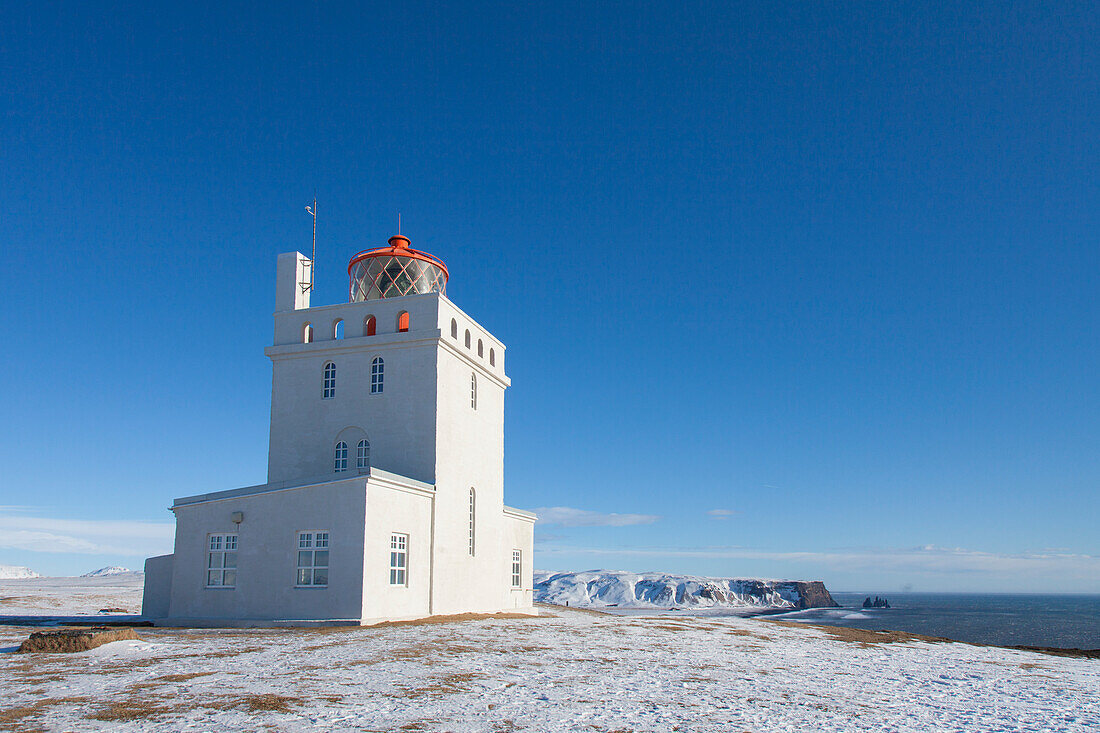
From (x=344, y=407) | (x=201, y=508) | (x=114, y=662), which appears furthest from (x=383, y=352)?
(x=114, y=662)

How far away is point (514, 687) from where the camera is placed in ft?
37.2

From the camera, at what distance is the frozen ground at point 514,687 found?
30.6 ft

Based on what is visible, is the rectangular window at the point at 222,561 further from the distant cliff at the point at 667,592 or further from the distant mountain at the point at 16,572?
the distant mountain at the point at 16,572

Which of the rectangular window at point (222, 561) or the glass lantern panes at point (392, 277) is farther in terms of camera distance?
the glass lantern panes at point (392, 277)

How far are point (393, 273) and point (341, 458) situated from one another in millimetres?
6867

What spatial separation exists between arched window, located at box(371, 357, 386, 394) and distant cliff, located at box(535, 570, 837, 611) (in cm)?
8600

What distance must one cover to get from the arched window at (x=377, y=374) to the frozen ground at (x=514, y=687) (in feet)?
33.0

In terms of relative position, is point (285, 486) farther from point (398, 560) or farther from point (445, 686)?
point (445, 686)

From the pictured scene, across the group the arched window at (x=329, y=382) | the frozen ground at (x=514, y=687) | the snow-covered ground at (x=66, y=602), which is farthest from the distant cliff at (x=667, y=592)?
the frozen ground at (x=514, y=687)

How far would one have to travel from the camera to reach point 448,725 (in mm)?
8977

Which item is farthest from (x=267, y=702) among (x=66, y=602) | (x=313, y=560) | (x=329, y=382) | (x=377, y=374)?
(x=66, y=602)

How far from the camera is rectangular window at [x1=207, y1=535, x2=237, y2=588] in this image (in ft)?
75.9

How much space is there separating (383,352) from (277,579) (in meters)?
8.16

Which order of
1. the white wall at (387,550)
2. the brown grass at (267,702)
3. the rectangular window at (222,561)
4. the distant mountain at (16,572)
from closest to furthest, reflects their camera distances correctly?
1. the brown grass at (267,702)
2. the white wall at (387,550)
3. the rectangular window at (222,561)
4. the distant mountain at (16,572)
